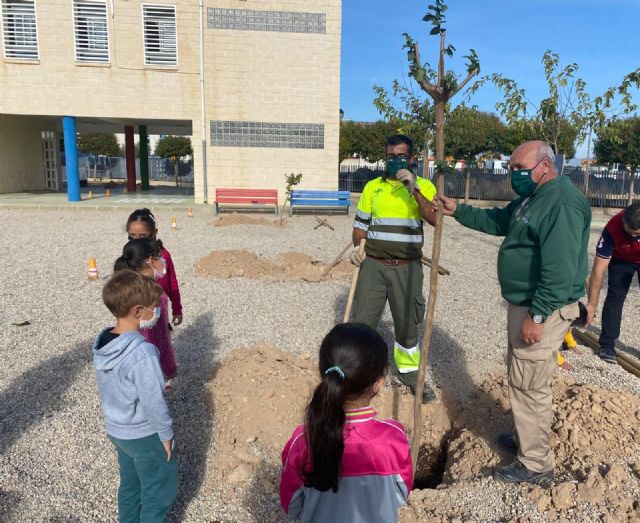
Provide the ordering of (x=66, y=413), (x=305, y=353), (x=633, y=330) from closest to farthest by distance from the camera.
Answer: (x=66, y=413) → (x=305, y=353) → (x=633, y=330)

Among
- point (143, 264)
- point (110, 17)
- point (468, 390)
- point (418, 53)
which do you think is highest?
point (110, 17)

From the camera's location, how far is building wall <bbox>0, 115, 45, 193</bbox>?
1972 cm

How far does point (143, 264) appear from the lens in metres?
3.19

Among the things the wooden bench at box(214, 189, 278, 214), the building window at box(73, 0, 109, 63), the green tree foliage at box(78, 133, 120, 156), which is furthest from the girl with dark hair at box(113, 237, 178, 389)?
the green tree foliage at box(78, 133, 120, 156)

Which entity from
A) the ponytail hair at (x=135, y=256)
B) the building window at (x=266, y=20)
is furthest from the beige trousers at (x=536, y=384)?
the building window at (x=266, y=20)

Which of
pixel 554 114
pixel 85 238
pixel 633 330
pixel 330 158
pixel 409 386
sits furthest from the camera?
pixel 330 158

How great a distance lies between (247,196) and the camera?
648 inches

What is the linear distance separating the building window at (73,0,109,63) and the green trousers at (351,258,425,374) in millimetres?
16566

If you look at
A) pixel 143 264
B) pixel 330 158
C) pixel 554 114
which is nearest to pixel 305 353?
pixel 143 264

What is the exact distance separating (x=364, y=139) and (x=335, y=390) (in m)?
32.0

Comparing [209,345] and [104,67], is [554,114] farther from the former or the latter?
[104,67]

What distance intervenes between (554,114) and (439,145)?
26.2 feet

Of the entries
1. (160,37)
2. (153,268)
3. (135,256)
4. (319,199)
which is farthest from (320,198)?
(135,256)

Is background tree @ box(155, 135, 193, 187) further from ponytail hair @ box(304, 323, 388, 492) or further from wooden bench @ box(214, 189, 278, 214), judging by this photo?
ponytail hair @ box(304, 323, 388, 492)
